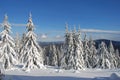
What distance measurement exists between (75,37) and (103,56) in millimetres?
12677

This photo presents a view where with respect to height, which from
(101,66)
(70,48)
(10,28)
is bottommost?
(101,66)

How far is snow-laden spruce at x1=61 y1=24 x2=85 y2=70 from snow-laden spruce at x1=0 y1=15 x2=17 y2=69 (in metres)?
15.9

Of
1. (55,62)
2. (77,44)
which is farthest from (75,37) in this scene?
(55,62)

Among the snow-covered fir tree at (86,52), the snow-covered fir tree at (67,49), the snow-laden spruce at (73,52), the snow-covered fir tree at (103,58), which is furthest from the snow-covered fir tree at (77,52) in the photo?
the snow-covered fir tree at (86,52)

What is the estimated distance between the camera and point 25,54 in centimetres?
4719

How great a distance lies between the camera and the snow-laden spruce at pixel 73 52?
55.5 meters

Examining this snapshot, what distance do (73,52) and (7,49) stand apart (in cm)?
1856

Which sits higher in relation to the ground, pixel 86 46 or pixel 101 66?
pixel 86 46

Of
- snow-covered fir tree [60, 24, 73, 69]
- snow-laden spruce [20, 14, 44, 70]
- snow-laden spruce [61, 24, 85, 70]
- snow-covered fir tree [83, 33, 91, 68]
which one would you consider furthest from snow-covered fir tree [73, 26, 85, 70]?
snow-laden spruce [20, 14, 44, 70]

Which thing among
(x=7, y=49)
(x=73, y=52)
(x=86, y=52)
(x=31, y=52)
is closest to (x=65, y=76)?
(x=31, y=52)

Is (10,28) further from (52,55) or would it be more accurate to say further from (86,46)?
(52,55)

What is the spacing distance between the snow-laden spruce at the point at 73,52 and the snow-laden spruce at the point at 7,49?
1585 cm

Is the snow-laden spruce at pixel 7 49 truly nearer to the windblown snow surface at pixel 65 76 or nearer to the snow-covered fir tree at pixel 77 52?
the windblown snow surface at pixel 65 76

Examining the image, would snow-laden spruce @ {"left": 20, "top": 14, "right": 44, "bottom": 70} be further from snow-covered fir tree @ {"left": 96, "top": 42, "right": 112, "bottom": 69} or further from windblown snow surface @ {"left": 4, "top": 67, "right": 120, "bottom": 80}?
snow-covered fir tree @ {"left": 96, "top": 42, "right": 112, "bottom": 69}
